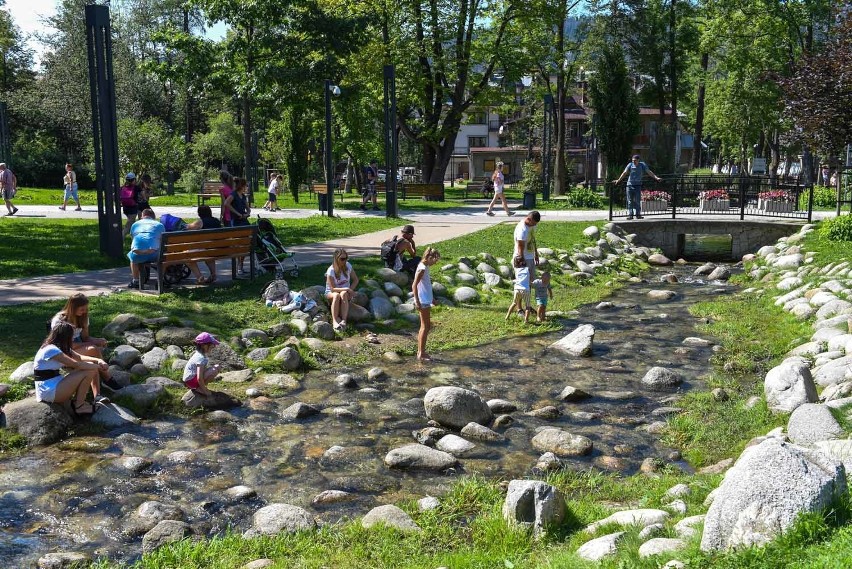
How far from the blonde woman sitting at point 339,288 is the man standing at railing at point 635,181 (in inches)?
522

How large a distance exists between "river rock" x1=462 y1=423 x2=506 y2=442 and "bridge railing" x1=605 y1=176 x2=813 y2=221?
54.2 ft

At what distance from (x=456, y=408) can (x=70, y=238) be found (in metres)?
12.8

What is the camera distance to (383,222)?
78.0ft

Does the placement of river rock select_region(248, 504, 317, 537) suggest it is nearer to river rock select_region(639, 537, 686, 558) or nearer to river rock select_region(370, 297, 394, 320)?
river rock select_region(639, 537, 686, 558)

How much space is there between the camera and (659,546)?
16.2ft

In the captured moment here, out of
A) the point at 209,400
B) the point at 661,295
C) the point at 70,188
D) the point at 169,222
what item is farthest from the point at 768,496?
the point at 70,188

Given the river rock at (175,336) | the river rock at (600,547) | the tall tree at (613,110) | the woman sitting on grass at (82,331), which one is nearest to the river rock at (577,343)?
the river rock at (175,336)

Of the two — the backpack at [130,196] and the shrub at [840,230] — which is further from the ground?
the backpack at [130,196]

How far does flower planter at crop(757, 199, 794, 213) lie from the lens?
25.0m

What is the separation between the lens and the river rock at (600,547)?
16.7 ft

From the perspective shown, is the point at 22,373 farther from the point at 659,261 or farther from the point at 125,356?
the point at 659,261

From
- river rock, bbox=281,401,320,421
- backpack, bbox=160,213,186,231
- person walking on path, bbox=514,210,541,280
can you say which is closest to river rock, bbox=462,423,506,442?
river rock, bbox=281,401,320,421

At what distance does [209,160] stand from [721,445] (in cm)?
4733

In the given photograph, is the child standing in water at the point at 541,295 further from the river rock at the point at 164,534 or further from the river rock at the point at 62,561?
the river rock at the point at 62,561
